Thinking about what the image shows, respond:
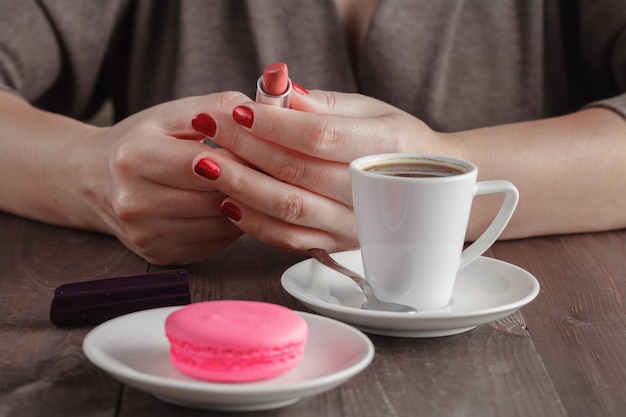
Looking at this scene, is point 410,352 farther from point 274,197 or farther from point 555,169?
point 555,169

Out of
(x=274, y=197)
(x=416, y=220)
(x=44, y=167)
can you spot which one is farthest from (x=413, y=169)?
(x=44, y=167)

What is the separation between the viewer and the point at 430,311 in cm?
78

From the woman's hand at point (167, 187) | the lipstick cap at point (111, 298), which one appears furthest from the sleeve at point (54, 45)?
the lipstick cap at point (111, 298)

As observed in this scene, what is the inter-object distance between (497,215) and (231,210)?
312 millimetres

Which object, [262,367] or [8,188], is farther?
[8,188]

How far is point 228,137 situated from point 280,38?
0.64m

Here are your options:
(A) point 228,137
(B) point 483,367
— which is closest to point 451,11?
(A) point 228,137

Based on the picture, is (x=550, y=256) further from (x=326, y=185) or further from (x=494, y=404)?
(x=494, y=404)

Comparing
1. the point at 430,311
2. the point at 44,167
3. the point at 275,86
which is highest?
the point at 275,86

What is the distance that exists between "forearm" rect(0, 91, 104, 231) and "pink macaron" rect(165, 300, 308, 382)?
529 mm

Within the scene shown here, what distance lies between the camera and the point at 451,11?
152cm

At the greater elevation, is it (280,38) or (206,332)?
(206,332)

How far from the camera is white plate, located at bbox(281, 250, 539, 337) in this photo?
71 cm

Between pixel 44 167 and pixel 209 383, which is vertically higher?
pixel 209 383
